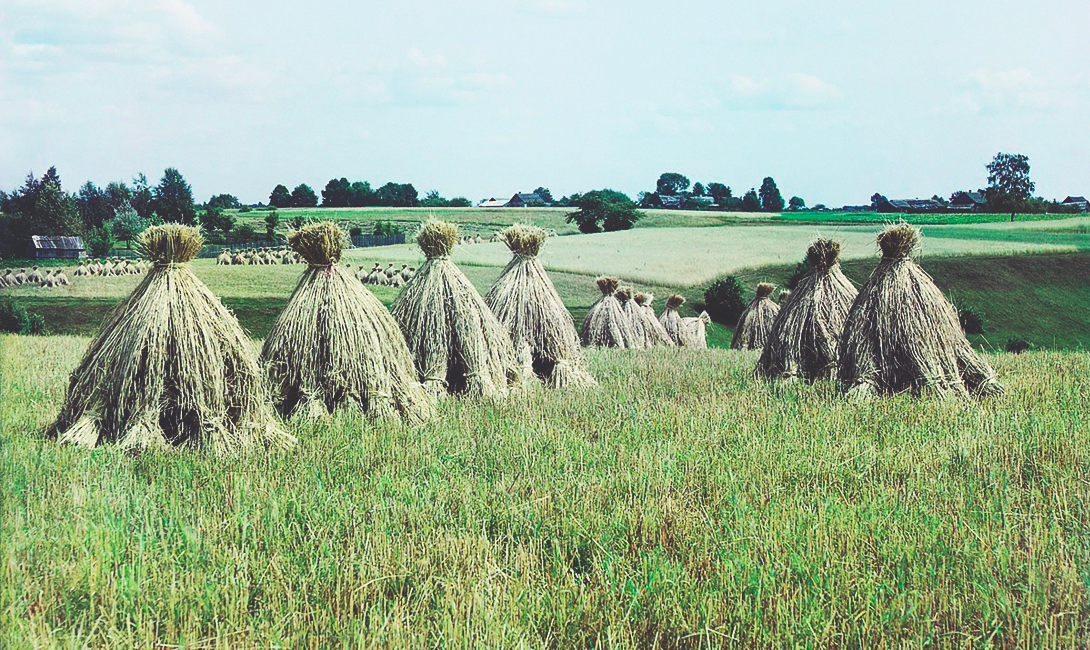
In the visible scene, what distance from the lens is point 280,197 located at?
59938 mm

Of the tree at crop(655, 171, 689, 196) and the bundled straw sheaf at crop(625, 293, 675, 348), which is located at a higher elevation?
the tree at crop(655, 171, 689, 196)

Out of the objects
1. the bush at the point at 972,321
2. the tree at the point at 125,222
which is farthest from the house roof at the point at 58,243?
the bush at the point at 972,321

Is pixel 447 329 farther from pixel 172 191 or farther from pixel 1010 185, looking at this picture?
A: pixel 1010 185

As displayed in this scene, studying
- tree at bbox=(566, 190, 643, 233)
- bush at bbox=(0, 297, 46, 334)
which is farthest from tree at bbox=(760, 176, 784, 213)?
bush at bbox=(0, 297, 46, 334)

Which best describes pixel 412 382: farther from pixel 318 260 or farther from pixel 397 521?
pixel 397 521

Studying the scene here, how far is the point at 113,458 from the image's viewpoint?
7.99m

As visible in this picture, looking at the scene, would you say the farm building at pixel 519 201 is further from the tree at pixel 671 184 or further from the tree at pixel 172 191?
the tree at pixel 172 191

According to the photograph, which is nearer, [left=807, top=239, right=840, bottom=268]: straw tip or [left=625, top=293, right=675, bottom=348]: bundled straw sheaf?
[left=807, top=239, right=840, bottom=268]: straw tip

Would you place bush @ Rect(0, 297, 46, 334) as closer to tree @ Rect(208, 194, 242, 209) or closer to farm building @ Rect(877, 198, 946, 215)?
tree @ Rect(208, 194, 242, 209)

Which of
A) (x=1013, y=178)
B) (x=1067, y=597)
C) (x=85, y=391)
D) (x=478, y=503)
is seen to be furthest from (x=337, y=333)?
(x=1013, y=178)

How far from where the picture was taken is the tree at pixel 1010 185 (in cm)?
8069

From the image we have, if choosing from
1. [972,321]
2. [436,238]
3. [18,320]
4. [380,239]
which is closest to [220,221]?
[18,320]

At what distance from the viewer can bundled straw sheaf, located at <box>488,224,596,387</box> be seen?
46.9 ft

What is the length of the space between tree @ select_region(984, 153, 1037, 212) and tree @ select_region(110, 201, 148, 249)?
2977 inches
